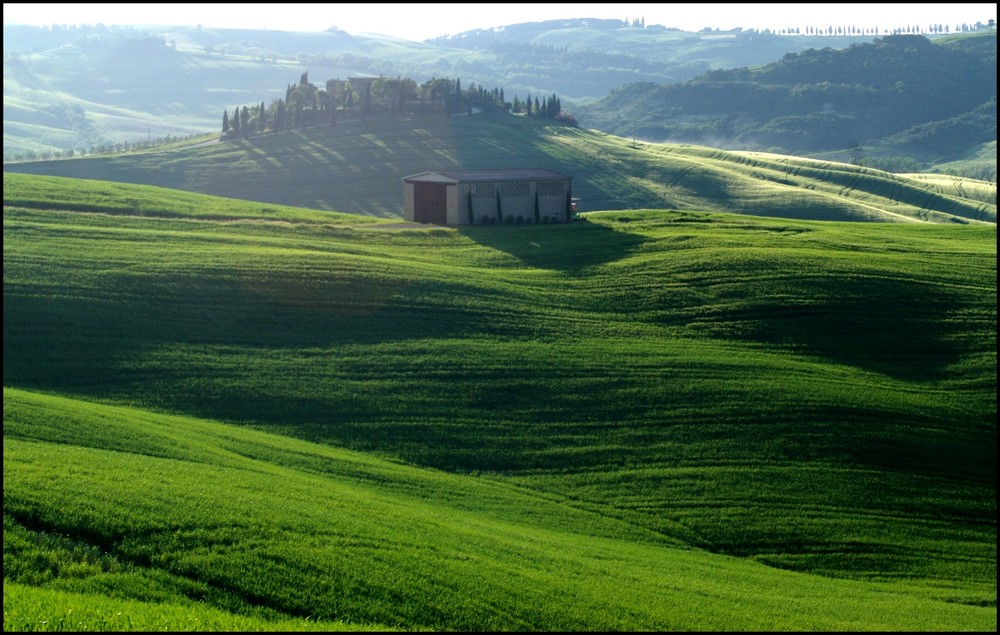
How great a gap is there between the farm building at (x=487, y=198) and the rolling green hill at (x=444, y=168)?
6429 cm

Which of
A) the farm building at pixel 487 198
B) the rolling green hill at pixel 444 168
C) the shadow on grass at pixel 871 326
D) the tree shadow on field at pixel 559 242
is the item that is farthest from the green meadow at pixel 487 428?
the rolling green hill at pixel 444 168

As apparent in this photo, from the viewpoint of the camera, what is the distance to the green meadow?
23.2 metres

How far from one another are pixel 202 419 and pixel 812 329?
31.8 meters

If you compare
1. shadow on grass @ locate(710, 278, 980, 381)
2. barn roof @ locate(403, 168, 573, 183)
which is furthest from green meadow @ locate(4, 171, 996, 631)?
barn roof @ locate(403, 168, 573, 183)

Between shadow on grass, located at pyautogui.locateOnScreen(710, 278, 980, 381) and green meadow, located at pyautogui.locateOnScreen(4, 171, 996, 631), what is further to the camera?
shadow on grass, located at pyautogui.locateOnScreen(710, 278, 980, 381)

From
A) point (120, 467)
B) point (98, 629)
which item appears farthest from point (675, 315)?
point (98, 629)

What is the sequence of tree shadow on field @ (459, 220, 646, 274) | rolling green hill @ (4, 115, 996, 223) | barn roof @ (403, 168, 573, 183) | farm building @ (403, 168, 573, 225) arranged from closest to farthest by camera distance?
1. tree shadow on field @ (459, 220, 646, 274)
2. farm building @ (403, 168, 573, 225)
3. barn roof @ (403, 168, 573, 183)
4. rolling green hill @ (4, 115, 996, 223)

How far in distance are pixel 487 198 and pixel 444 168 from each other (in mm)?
94309

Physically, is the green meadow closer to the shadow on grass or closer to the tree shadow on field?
the shadow on grass

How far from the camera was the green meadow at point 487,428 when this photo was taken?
76.1 feet

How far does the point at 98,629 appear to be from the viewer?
57.4 ft

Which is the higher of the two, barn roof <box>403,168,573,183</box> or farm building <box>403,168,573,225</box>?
barn roof <box>403,168,573,183</box>

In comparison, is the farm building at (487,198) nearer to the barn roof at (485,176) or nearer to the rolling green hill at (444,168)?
the barn roof at (485,176)

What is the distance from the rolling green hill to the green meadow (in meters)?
87.8
